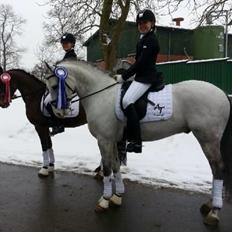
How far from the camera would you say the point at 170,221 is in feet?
18.4

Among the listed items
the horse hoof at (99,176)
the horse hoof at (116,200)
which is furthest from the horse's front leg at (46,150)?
the horse hoof at (116,200)

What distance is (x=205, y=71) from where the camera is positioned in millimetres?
17641

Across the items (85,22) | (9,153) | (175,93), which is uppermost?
(85,22)

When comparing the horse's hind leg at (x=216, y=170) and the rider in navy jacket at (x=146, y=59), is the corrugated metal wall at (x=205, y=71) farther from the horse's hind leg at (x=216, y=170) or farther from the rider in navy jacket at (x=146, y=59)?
the horse's hind leg at (x=216, y=170)

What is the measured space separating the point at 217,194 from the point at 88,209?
1.83 meters

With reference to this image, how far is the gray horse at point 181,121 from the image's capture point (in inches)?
220

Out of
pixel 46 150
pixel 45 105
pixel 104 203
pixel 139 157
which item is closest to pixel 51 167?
pixel 46 150

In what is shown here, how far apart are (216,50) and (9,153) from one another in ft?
91.6

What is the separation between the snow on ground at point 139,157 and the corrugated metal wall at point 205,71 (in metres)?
6.28

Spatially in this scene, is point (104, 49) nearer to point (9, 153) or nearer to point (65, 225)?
point (9, 153)

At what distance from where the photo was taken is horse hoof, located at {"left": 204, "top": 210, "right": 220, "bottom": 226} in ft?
17.9

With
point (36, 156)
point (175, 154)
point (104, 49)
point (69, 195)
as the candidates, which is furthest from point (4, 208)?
point (104, 49)

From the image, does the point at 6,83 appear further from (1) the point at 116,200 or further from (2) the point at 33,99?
(1) the point at 116,200

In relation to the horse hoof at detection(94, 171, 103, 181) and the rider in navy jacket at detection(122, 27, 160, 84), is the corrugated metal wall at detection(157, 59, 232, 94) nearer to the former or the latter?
the horse hoof at detection(94, 171, 103, 181)
